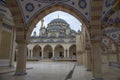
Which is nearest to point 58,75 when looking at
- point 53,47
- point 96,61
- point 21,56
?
point 96,61

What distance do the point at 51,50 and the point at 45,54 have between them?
2117mm

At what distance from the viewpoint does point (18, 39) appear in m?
8.09

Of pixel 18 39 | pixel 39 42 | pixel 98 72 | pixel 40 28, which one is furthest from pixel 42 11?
pixel 40 28

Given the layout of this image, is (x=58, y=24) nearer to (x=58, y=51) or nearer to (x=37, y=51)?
(x=58, y=51)

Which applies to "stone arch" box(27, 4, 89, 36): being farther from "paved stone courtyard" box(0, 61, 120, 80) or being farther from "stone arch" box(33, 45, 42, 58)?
"stone arch" box(33, 45, 42, 58)

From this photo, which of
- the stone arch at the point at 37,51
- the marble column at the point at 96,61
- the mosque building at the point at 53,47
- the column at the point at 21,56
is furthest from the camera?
the stone arch at the point at 37,51

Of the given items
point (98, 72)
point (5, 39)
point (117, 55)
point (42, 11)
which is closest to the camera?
point (98, 72)

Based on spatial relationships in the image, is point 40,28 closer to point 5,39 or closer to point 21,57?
point 5,39

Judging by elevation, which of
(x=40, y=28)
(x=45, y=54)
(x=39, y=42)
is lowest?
(x=45, y=54)

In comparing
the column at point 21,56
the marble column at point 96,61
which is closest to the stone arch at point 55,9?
the column at point 21,56

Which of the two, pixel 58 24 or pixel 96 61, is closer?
pixel 96 61

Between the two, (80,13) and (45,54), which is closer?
(80,13)

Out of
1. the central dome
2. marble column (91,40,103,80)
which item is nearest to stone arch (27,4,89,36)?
marble column (91,40,103,80)

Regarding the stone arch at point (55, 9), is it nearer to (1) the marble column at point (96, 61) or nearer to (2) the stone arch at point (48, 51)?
(1) the marble column at point (96, 61)
